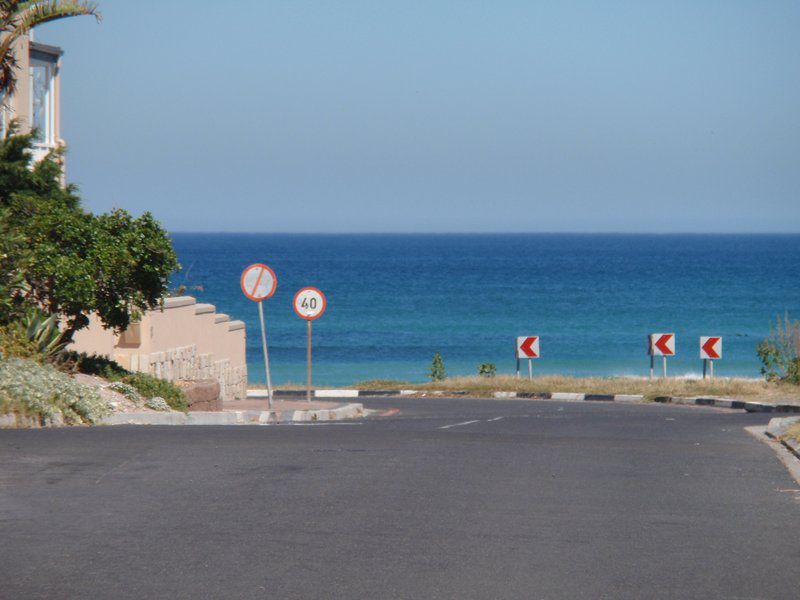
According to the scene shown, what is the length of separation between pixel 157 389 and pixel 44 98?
37.2ft

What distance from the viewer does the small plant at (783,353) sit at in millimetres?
29438

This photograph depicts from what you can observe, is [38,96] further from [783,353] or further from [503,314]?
[503,314]

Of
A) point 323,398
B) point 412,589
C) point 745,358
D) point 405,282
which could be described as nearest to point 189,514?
point 412,589

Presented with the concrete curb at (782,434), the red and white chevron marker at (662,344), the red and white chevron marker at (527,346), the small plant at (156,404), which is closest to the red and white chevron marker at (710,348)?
the red and white chevron marker at (662,344)

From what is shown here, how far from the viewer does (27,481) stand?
9.59m

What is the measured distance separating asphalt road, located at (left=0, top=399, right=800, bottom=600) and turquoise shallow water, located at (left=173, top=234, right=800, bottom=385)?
12461mm

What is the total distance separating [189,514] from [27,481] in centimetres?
187

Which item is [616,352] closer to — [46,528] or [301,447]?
[301,447]

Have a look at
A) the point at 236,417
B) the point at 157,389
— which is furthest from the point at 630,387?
the point at 157,389

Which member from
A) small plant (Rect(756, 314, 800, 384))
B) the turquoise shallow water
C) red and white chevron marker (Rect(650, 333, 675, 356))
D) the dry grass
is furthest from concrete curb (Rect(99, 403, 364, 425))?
small plant (Rect(756, 314, 800, 384))

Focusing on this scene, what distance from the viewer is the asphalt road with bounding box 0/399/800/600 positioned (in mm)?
6684

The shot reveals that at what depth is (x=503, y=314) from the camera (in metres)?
80.1

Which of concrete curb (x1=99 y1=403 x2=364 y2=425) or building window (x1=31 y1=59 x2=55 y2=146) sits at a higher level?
building window (x1=31 y1=59 x2=55 y2=146)

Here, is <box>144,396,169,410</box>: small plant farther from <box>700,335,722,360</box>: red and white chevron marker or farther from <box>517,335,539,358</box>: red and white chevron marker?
<box>700,335,722,360</box>: red and white chevron marker
